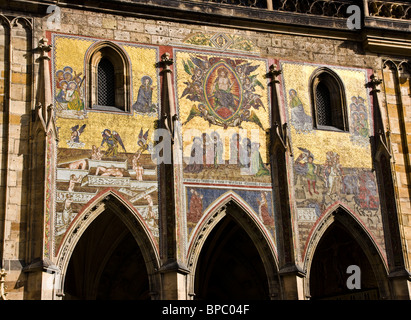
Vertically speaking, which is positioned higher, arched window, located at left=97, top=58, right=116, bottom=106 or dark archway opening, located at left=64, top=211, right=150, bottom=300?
arched window, located at left=97, top=58, right=116, bottom=106

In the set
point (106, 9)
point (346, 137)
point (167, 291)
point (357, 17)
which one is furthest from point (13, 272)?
point (357, 17)

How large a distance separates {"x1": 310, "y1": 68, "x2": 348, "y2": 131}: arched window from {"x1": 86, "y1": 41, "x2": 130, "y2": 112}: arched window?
15.6 feet

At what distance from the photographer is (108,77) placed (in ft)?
72.3

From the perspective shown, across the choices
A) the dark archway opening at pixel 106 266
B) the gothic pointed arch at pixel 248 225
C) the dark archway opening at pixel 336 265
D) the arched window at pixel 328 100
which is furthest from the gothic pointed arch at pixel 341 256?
the dark archway opening at pixel 106 266

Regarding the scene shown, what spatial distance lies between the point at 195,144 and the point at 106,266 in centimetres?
466

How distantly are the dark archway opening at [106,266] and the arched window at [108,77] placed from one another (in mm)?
2763

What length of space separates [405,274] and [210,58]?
686 cm

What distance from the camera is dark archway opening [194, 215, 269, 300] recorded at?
80.6 feet

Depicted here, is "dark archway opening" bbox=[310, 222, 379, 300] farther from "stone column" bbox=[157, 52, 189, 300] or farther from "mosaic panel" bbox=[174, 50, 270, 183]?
"stone column" bbox=[157, 52, 189, 300]

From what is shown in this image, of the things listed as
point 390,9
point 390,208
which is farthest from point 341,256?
point 390,9

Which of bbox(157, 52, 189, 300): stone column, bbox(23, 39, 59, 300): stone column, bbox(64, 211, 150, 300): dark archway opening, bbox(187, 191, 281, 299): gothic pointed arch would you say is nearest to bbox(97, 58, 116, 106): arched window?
bbox(157, 52, 189, 300): stone column

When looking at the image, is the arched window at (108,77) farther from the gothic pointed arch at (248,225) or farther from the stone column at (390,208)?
the stone column at (390,208)
